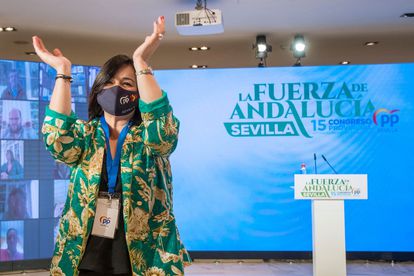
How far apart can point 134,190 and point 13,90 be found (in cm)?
470

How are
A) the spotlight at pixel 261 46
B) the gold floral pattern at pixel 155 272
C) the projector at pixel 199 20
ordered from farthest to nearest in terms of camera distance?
the spotlight at pixel 261 46 → the projector at pixel 199 20 → the gold floral pattern at pixel 155 272

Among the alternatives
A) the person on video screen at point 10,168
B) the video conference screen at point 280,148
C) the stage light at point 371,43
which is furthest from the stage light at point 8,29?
the stage light at point 371,43

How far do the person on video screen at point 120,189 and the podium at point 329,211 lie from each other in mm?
3405

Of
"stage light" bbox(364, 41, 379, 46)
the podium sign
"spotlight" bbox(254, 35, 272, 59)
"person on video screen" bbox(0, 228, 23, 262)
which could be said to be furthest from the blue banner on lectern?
"person on video screen" bbox(0, 228, 23, 262)

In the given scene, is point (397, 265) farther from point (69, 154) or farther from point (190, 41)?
point (69, 154)

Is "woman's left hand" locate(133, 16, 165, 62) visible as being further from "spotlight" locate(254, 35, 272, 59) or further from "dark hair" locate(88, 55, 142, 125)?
"spotlight" locate(254, 35, 272, 59)

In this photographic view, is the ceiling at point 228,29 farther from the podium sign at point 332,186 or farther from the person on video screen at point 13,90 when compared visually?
the podium sign at point 332,186

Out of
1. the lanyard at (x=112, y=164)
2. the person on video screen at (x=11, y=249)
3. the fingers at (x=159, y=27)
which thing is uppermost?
the fingers at (x=159, y=27)

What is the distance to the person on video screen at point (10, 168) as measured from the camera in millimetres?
5539

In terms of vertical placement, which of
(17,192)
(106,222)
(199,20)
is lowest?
(17,192)

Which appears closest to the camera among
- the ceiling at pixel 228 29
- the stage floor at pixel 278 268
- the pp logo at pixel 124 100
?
the pp logo at pixel 124 100

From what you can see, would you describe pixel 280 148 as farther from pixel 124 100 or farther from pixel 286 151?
pixel 124 100

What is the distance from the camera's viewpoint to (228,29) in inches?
241

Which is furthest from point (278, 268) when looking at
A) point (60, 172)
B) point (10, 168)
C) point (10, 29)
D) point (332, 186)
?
point (10, 29)
